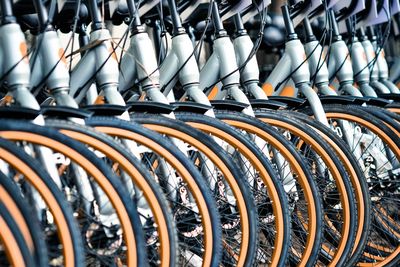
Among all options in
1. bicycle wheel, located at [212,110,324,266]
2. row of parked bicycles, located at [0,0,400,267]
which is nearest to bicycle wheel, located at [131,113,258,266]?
row of parked bicycles, located at [0,0,400,267]

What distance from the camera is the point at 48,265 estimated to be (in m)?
2.63

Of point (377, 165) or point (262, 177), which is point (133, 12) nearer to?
point (262, 177)

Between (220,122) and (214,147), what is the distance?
0.18 meters

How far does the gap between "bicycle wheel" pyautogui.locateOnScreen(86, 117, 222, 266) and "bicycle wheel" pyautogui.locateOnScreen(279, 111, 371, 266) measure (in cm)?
69

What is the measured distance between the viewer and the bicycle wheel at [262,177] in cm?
354

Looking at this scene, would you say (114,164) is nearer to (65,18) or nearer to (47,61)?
(47,61)

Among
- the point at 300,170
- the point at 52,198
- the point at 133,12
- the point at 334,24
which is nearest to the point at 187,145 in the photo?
the point at 300,170

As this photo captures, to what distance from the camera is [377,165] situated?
14.9 feet

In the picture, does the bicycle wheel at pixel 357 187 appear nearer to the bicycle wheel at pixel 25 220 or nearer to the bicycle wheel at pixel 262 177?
the bicycle wheel at pixel 262 177

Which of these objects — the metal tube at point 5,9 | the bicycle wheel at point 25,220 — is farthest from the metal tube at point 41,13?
the bicycle wheel at point 25,220

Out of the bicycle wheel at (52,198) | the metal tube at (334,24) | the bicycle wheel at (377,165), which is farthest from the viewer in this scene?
the metal tube at (334,24)

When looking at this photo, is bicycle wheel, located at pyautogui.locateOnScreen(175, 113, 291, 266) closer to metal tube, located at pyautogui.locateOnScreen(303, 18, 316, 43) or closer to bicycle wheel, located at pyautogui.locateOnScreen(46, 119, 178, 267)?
bicycle wheel, located at pyautogui.locateOnScreen(46, 119, 178, 267)

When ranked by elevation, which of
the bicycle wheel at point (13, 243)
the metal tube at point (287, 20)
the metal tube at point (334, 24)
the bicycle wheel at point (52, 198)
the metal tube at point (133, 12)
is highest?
the metal tube at point (334, 24)

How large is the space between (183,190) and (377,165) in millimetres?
1364
